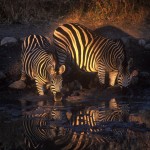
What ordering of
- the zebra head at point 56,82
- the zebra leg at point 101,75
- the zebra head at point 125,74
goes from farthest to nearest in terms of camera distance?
1. the zebra leg at point 101,75
2. the zebra head at point 125,74
3. the zebra head at point 56,82

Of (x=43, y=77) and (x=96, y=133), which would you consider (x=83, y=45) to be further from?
(x=96, y=133)

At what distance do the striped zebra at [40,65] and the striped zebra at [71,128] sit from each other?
78 centimetres

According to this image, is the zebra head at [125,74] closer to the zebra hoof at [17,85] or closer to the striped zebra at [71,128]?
the striped zebra at [71,128]

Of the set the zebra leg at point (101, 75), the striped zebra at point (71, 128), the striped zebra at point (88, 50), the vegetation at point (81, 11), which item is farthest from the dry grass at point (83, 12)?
the striped zebra at point (71, 128)

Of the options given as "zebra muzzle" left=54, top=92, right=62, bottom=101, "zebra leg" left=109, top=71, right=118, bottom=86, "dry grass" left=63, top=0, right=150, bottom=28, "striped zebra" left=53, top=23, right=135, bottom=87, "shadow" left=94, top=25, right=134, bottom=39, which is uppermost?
"dry grass" left=63, top=0, right=150, bottom=28

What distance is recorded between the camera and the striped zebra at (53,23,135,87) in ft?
42.1

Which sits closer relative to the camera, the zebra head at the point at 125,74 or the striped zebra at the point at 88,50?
the zebra head at the point at 125,74

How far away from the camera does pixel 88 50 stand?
13297 millimetres

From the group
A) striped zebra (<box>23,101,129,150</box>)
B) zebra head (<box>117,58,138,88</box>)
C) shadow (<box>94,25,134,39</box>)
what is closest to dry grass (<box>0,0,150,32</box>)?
shadow (<box>94,25,134,39</box>)

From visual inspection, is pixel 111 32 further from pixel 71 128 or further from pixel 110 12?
pixel 71 128

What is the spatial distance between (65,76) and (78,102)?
1503 mm

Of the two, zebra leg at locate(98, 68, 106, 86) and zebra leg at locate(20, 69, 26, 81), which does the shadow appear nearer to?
zebra leg at locate(98, 68, 106, 86)

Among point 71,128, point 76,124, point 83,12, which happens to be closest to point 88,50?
point 83,12

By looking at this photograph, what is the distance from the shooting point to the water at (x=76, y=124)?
8.68 metres
